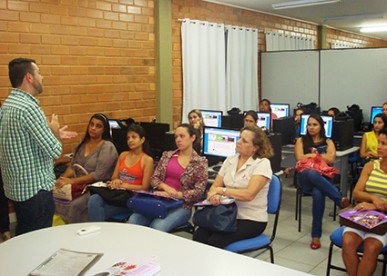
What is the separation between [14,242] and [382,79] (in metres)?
7.30

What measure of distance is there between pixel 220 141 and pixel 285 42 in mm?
5822

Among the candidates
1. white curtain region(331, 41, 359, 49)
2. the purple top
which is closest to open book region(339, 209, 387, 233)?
the purple top

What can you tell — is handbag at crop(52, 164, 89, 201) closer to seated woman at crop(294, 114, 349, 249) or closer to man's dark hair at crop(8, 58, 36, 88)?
man's dark hair at crop(8, 58, 36, 88)

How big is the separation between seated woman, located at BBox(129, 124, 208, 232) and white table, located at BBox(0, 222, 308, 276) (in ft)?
3.12

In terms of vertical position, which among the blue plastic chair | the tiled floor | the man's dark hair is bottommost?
the tiled floor

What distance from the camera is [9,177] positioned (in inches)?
115

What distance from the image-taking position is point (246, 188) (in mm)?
3146

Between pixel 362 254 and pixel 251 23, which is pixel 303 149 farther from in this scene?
pixel 251 23

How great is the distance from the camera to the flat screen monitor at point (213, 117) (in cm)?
630

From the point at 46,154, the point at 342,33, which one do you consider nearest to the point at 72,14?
the point at 46,154

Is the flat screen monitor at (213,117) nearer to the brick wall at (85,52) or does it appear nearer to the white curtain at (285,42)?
the brick wall at (85,52)

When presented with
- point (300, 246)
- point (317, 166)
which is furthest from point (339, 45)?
point (300, 246)

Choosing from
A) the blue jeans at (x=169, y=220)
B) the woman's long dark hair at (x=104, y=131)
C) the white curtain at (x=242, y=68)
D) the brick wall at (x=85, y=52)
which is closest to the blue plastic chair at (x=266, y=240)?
the blue jeans at (x=169, y=220)

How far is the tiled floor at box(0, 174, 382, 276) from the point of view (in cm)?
369
